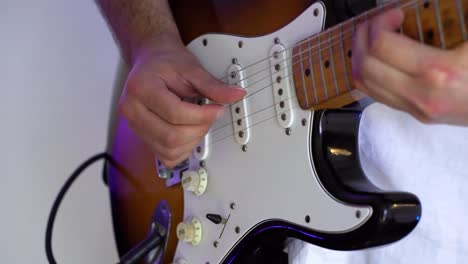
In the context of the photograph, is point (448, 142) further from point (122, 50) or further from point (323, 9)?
point (122, 50)

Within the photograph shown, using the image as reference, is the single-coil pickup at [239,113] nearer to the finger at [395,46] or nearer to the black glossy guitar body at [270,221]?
the black glossy guitar body at [270,221]

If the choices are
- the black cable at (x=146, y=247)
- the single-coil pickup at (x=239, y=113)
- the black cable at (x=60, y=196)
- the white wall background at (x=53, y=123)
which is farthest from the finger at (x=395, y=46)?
the white wall background at (x=53, y=123)

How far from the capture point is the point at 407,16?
1.41 ft

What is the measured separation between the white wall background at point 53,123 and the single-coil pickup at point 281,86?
2.09ft

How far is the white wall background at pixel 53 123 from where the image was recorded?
1077 millimetres

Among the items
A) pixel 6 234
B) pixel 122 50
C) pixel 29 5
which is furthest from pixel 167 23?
pixel 6 234

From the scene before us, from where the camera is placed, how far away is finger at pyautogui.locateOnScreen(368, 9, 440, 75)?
0.38 meters

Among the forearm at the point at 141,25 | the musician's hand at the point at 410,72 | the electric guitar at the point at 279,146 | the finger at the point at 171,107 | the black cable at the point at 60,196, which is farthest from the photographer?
the black cable at the point at 60,196

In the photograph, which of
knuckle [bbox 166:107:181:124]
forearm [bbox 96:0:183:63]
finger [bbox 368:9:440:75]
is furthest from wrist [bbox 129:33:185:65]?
finger [bbox 368:9:440:75]

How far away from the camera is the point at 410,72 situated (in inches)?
15.4

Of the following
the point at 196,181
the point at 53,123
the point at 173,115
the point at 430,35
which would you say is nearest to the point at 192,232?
the point at 196,181

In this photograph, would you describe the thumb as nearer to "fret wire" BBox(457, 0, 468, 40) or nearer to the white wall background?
"fret wire" BBox(457, 0, 468, 40)

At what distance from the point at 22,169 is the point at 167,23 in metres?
0.55

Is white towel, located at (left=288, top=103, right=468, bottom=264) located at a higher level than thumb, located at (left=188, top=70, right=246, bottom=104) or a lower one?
lower
